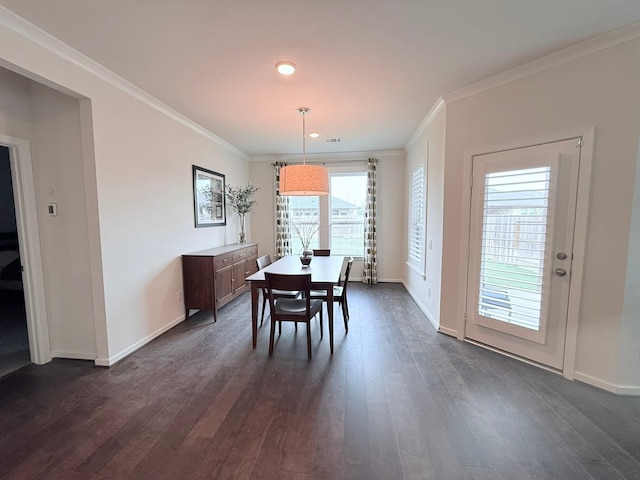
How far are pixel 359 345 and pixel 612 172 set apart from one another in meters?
2.65

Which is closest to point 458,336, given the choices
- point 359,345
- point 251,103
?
point 359,345

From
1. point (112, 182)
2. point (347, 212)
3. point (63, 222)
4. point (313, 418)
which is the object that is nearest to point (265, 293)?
point (313, 418)

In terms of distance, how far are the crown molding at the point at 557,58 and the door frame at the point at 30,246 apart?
166 inches

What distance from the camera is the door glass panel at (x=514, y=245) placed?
2.54 metres

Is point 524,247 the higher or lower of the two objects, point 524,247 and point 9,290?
the higher

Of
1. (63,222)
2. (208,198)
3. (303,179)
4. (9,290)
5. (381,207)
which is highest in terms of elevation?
(303,179)

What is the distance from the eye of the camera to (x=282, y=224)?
19.5ft

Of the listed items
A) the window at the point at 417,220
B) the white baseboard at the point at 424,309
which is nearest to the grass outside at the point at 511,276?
the white baseboard at the point at 424,309

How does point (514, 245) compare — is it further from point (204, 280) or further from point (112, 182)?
point (112, 182)

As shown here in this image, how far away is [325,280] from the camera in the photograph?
9.26 ft

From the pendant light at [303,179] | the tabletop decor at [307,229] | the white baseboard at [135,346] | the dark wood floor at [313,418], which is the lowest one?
the dark wood floor at [313,418]

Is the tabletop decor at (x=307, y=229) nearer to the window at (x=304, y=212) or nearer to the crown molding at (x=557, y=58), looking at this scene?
the window at (x=304, y=212)

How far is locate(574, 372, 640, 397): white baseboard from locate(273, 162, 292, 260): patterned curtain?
188 inches

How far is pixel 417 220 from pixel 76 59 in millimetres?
4479
